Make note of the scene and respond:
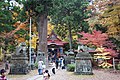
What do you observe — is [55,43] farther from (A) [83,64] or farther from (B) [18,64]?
(A) [83,64]

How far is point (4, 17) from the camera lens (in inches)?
1025

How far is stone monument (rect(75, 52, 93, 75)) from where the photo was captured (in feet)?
74.0

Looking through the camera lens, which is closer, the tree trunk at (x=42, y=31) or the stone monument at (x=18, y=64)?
the stone monument at (x=18, y=64)

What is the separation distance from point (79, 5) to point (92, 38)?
1239 centimetres

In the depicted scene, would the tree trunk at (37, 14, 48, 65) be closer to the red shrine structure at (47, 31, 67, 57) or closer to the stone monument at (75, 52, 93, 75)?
the stone monument at (75, 52, 93, 75)

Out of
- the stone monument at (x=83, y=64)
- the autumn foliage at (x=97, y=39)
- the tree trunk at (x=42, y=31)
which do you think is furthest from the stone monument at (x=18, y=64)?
the autumn foliage at (x=97, y=39)

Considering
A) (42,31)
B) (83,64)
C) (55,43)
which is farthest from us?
(55,43)

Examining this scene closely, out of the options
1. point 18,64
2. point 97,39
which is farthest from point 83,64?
point 97,39

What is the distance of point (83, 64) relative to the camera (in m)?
22.8

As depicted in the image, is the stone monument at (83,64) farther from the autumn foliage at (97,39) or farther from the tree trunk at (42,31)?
the tree trunk at (42,31)

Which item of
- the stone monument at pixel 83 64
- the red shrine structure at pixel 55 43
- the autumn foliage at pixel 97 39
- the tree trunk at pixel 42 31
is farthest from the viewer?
the red shrine structure at pixel 55 43

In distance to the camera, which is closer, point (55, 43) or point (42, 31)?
point (42, 31)

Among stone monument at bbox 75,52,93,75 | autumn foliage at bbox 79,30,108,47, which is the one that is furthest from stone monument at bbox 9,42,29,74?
autumn foliage at bbox 79,30,108,47

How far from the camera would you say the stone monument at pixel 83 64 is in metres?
22.5
